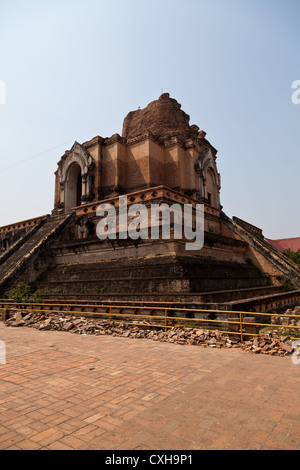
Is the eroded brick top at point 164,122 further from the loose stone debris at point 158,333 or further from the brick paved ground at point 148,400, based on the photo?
the brick paved ground at point 148,400

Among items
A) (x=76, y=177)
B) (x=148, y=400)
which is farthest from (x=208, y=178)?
(x=148, y=400)

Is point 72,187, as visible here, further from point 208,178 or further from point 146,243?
point 146,243

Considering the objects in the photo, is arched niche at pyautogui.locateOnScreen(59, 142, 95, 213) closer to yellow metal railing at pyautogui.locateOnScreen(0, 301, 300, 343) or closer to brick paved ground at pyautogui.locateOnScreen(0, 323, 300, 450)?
yellow metal railing at pyautogui.locateOnScreen(0, 301, 300, 343)

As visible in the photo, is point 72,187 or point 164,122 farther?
point 164,122

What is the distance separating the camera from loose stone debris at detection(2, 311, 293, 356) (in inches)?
249

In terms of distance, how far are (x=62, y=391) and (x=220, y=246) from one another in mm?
11847

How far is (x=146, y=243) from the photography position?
1211cm

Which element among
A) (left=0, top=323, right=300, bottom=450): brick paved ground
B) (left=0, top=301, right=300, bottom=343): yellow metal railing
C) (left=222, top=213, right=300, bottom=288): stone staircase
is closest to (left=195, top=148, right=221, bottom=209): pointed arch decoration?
(left=222, top=213, right=300, bottom=288): stone staircase

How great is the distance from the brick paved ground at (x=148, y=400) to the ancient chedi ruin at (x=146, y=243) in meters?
2.88

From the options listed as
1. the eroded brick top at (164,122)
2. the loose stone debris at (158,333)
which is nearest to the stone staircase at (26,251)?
the loose stone debris at (158,333)

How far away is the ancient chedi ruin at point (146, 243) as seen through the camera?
10.8 meters

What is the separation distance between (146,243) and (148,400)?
8552 mm
